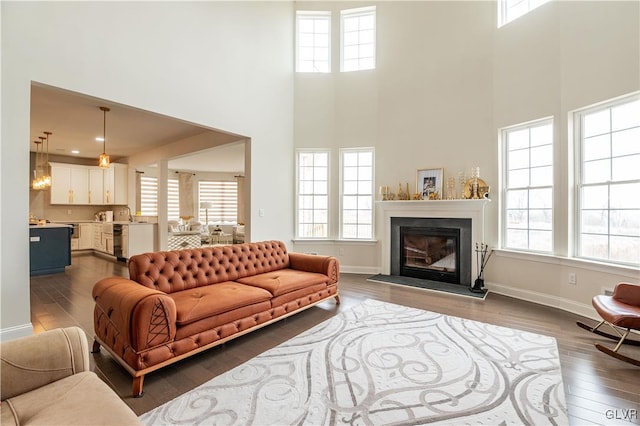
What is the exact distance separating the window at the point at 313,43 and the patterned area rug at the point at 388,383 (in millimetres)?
5316

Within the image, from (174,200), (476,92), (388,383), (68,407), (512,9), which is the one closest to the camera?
(68,407)

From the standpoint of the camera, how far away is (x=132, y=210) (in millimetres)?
8625

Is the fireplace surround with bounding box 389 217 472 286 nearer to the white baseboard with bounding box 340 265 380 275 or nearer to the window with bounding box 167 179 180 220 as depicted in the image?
the white baseboard with bounding box 340 265 380 275

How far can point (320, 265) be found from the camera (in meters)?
3.97

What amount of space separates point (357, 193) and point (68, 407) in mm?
5297

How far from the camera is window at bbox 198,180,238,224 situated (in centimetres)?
1152

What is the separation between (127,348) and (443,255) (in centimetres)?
471

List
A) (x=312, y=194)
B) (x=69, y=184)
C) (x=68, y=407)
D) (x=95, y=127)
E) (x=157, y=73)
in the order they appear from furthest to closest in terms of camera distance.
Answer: (x=69, y=184) → (x=312, y=194) → (x=95, y=127) → (x=157, y=73) → (x=68, y=407)

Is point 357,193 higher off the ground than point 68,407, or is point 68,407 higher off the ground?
point 357,193

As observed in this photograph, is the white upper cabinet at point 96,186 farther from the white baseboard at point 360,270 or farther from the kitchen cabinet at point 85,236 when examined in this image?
the white baseboard at point 360,270

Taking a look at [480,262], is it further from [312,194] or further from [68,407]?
[68,407]

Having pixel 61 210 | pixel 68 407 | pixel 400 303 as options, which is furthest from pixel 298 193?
pixel 61 210

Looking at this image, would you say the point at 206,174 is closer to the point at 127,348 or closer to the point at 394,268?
the point at 394,268

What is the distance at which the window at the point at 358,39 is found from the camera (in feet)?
19.6
